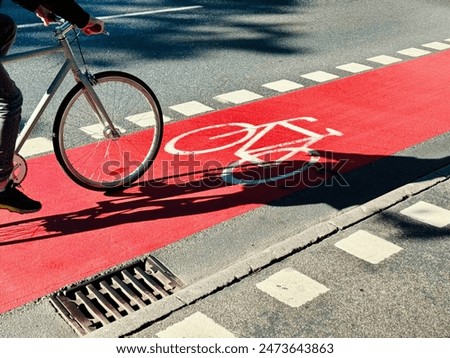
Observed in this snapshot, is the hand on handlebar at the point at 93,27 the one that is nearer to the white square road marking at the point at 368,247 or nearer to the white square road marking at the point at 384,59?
the white square road marking at the point at 368,247

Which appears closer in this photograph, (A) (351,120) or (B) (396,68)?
(A) (351,120)

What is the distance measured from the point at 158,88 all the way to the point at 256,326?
446 cm

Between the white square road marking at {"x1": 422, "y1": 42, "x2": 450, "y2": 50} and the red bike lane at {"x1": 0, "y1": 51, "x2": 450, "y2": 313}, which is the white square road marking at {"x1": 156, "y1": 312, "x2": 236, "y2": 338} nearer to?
the red bike lane at {"x1": 0, "y1": 51, "x2": 450, "y2": 313}

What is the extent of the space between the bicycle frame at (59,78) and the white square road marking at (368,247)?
1.94 meters

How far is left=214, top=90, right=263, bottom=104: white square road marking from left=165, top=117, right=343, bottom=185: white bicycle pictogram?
77 centimetres

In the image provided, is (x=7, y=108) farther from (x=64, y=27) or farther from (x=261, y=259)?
(x=261, y=259)

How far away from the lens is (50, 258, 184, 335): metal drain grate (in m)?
3.56

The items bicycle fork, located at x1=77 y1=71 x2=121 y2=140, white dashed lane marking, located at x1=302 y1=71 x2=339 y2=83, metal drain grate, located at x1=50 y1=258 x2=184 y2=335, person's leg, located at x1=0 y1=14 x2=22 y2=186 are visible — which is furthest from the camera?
white dashed lane marking, located at x1=302 y1=71 x2=339 y2=83

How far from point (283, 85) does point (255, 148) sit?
7.01ft

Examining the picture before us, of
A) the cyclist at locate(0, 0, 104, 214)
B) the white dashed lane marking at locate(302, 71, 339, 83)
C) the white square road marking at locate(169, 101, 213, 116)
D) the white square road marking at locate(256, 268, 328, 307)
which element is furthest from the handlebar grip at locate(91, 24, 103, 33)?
the white dashed lane marking at locate(302, 71, 339, 83)

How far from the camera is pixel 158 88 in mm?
7438

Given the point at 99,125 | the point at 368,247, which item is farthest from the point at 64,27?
the point at 368,247

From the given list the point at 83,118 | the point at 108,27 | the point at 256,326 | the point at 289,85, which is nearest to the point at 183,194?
the point at 83,118
